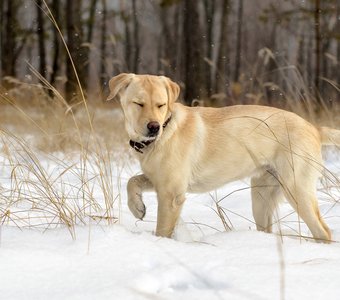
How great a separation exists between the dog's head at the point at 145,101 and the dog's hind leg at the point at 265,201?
2.70 feet

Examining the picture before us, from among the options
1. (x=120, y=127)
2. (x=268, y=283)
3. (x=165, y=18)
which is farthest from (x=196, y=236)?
(x=165, y=18)

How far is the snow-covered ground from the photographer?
1.86 m

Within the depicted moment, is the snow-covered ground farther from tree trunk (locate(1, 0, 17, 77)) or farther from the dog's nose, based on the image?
tree trunk (locate(1, 0, 17, 77))

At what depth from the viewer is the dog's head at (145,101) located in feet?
10.8

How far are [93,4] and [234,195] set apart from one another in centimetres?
1928

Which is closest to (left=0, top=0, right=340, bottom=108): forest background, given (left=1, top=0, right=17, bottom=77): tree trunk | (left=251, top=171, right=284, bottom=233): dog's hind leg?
(left=1, top=0, right=17, bottom=77): tree trunk

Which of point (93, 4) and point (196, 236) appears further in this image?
point (93, 4)

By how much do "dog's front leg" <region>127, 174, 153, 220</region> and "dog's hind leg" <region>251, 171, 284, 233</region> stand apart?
0.78 m

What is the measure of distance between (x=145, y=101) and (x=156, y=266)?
140cm

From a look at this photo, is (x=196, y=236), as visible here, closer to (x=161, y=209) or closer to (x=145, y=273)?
(x=161, y=209)

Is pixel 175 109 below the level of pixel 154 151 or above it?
above

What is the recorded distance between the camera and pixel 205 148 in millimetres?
3531

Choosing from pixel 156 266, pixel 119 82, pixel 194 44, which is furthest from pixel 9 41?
pixel 156 266

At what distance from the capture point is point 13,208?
12.0ft
